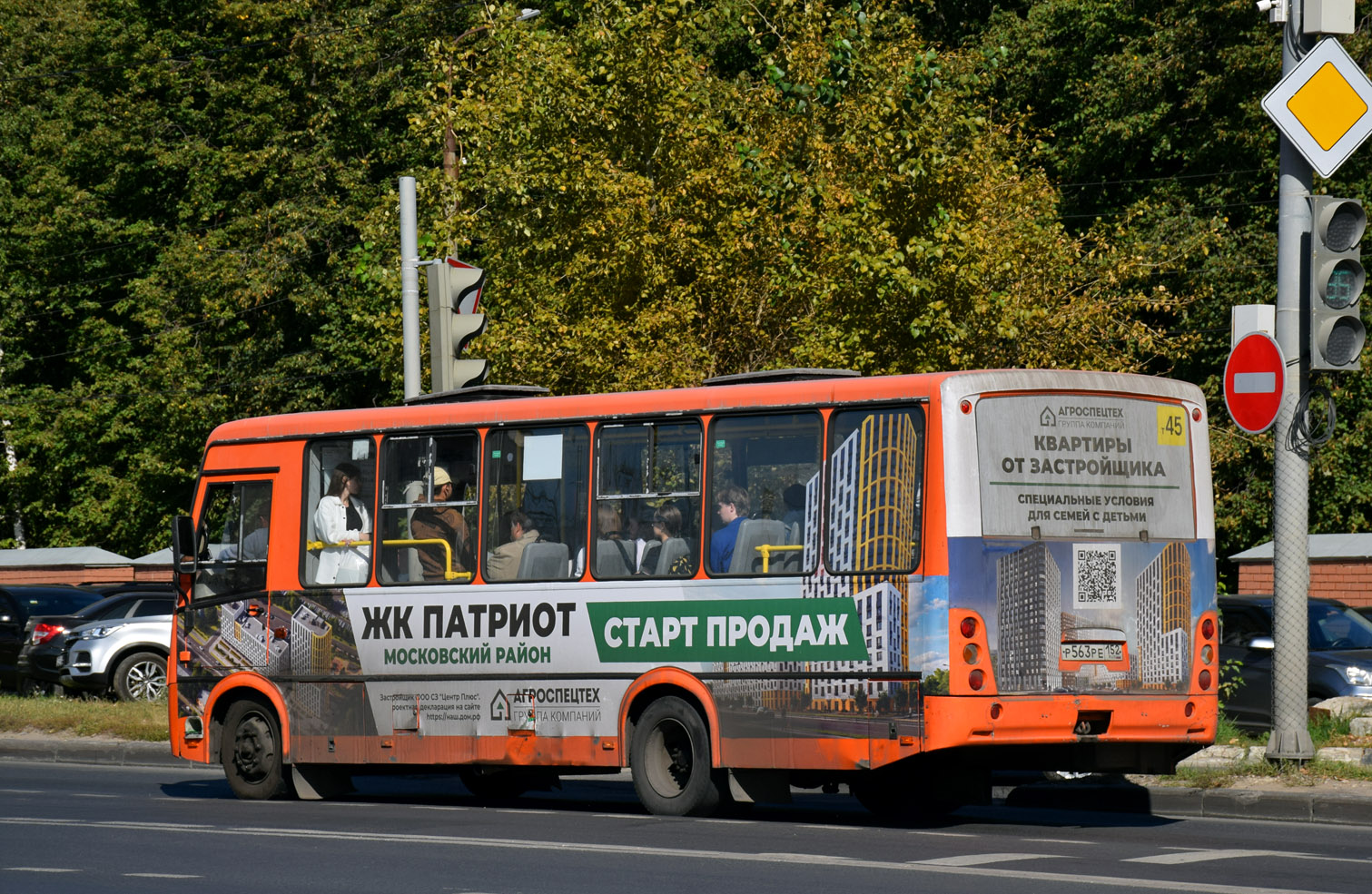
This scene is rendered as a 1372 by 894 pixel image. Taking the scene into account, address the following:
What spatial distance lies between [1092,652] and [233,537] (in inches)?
276

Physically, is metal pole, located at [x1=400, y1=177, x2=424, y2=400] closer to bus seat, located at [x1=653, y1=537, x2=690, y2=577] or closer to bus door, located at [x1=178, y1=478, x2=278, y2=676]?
bus door, located at [x1=178, y1=478, x2=278, y2=676]

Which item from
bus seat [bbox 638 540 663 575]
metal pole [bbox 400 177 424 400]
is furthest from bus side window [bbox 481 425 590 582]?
metal pole [bbox 400 177 424 400]

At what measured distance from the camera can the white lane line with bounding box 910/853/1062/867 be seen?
33.9ft

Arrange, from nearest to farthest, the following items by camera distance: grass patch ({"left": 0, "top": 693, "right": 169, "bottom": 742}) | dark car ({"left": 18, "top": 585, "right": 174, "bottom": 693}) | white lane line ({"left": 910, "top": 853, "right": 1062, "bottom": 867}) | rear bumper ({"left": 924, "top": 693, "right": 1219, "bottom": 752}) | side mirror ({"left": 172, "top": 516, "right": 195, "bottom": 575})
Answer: white lane line ({"left": 910, "top": 853, "right": 1062, "bottom": 867}) → rear bumper ({"left": 924, "top": 693, "right": 1219, "bottom": 752}) → side mirror ({"left": 172, "top": 516, "right": 195, "bottom": 575}) → grass patch ({"left": 0, "top": 693, "right": 169, "bottom": 742}) → dark car ({"left": 18, "top": 585, "right": 174, "bottom": 693})

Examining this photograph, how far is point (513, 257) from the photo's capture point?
24.3 m

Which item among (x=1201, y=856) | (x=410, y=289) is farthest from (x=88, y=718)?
(x=1201, y=856)

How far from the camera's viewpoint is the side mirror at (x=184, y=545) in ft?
52.4

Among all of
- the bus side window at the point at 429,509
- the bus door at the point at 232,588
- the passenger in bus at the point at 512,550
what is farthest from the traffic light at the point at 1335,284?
the bus door at the point at 232,588

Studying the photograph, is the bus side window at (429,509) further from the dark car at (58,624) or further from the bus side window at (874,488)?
the dark car at (58,624)

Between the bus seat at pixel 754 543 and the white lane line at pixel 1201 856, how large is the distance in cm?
316

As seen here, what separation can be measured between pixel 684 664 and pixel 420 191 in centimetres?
1405

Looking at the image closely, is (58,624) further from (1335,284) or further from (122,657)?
(1335,284)

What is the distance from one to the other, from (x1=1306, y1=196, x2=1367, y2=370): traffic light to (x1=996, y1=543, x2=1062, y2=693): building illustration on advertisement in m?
3.32

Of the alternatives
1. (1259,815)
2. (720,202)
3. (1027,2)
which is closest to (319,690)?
(1259,815)
